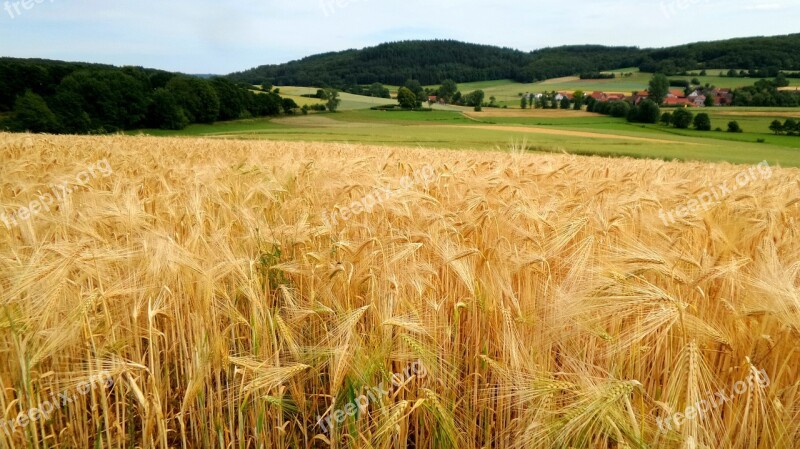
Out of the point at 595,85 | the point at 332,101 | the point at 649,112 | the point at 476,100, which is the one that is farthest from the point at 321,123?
the point at 595,85

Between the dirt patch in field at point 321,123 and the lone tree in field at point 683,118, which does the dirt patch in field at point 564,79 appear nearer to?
the lone tree in field at point 683,118

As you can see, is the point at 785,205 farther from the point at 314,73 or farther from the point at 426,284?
the point at 314,73

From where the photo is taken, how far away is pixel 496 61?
380 feet

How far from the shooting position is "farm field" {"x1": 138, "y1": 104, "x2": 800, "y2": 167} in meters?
25.8

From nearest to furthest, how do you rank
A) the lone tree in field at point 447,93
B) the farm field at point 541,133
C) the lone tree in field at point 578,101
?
the farm field at point 541,133 < the lone tree in field at point 578,101 < the lone tree in field at point 447,93

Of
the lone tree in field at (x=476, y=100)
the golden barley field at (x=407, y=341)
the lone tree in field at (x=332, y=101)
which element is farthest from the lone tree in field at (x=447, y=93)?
the golden barley field at (x=407, y=341)

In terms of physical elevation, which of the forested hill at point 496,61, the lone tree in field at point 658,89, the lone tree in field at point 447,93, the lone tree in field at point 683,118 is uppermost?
the forested hill at point 496,61

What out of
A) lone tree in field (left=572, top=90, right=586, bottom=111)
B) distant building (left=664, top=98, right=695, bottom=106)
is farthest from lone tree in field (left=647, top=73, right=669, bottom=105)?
lone tree in field (left=572, top=90, right=586, bottom=111)

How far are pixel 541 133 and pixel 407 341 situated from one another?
38.9 metres

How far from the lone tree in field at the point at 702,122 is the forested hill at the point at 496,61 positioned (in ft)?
102

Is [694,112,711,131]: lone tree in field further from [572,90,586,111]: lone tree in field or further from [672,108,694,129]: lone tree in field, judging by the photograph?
[572,90,586,111]: lone tree in field

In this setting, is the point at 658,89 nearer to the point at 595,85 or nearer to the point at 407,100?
the point at 595,85

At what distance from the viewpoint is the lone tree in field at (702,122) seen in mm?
42312

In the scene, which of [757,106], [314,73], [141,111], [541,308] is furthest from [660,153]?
[314,73]
